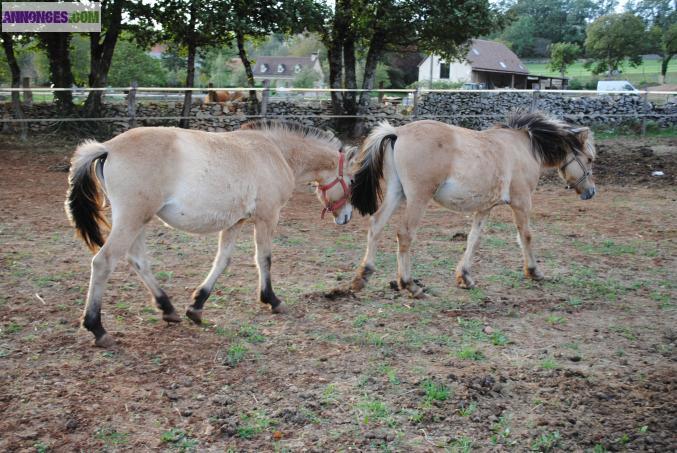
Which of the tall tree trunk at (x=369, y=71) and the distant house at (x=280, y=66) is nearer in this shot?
the tall tree trunk at (x=369, y=71)

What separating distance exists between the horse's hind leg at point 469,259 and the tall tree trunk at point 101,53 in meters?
12.5

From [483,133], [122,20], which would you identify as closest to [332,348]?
[483,133]

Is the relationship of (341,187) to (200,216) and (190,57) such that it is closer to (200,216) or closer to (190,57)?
(200,216)

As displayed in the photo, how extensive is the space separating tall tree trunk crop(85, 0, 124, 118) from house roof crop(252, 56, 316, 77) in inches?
2395

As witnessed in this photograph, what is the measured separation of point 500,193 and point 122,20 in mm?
13318

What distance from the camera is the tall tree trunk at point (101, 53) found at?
52.0 feet

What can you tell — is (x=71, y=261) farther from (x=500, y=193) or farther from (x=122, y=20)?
(x=122, y=20)

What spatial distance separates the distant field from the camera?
54.1 metres

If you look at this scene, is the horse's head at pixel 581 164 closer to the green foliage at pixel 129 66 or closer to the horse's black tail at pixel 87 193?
the horse's black tail at pixel 87 193

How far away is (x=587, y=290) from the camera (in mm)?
6328

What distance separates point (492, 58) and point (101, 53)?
43.6m

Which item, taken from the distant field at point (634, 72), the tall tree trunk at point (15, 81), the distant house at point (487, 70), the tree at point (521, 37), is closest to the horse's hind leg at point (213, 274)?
the tall tree trunk at point (15, 81)

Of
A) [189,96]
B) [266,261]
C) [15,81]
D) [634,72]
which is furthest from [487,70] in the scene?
[266,261]

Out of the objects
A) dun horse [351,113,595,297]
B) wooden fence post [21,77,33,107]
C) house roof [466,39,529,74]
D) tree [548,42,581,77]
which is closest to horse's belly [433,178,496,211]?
dun horse [351,113,595,297]
